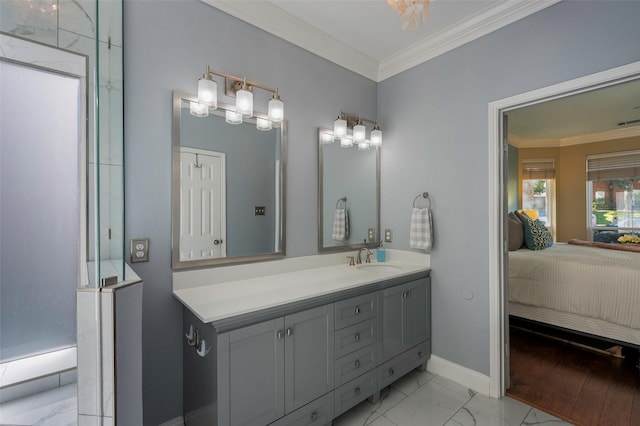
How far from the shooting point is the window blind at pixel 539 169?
5.35m

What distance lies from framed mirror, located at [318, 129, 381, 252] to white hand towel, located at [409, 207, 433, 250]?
43cm

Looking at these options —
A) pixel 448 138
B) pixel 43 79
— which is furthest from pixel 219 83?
pixel 448 138

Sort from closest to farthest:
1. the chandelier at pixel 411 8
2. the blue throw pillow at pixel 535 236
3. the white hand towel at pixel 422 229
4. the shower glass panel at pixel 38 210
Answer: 1. the shower glass panel at pixel 38 210
2. the chandelier at pixel 411 8
3. the white hand towel at pixel 422 229
4. the blue throw pillow at pixel 535 236

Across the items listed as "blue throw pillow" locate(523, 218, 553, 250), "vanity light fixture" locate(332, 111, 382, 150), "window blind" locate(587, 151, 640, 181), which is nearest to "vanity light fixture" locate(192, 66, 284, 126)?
"vanity light fixture" locate(332, 111, 382, 150)

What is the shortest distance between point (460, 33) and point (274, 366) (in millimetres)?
2543

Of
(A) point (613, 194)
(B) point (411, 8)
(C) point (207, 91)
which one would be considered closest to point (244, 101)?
(C) point (207, 91)

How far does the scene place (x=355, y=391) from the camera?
1763mm

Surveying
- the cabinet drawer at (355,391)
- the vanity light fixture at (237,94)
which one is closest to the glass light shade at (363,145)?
the vanity light fixture at (237,94)

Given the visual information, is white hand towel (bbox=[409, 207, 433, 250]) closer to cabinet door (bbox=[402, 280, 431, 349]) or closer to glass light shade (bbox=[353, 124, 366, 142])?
cabinet door (bbox=[402, 280, 431, 349])

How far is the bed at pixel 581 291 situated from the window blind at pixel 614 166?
98.0 inches

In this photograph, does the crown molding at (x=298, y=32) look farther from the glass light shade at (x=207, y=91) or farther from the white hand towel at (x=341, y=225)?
the white hand towel at (x=341, y=225)

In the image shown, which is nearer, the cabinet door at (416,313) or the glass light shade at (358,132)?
the cabinet door at (416,313)

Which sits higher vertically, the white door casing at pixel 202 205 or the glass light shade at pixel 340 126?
the glass light shade at pixel 340 126

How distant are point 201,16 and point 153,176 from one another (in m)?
1.01
